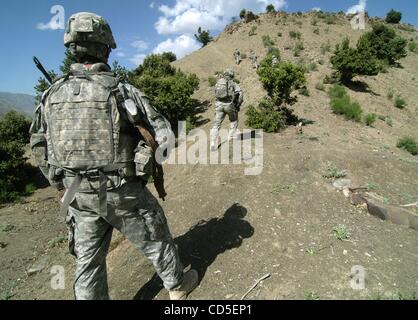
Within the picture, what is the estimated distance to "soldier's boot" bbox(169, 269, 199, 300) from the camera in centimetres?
296

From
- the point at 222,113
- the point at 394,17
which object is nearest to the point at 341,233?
the point at 222,113

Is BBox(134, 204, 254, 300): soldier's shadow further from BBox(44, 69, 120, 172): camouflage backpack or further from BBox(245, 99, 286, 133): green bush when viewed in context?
BBox(245, 99, 286, 133): green bush

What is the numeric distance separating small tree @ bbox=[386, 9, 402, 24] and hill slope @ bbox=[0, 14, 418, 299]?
26992 millimetres

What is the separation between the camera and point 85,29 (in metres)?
2.43

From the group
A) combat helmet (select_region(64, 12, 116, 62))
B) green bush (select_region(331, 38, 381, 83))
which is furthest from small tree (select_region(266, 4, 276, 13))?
combat helmet (select_region(64, 12, 116, 62))

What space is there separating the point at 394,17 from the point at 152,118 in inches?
1383

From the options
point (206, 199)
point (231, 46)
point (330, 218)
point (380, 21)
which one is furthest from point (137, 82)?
point (380, 21)

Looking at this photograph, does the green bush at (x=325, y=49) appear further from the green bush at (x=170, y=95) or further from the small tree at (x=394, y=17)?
the small tree at (x=394, y=17)

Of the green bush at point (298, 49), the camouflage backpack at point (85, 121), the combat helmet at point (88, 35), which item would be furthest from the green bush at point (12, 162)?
the green bush at point (298, 49)

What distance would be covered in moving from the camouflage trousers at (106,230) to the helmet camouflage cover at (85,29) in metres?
1.22

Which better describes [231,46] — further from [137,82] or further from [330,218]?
[330,218]

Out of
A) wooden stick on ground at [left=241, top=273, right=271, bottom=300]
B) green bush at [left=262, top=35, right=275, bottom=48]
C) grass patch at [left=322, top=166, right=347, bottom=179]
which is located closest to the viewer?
wooden stick on ground at [left=241, top=273, right=271, bottom=300]

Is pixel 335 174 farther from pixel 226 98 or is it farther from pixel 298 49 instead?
pixel 298 49

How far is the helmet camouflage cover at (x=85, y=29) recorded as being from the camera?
2.43 meters
